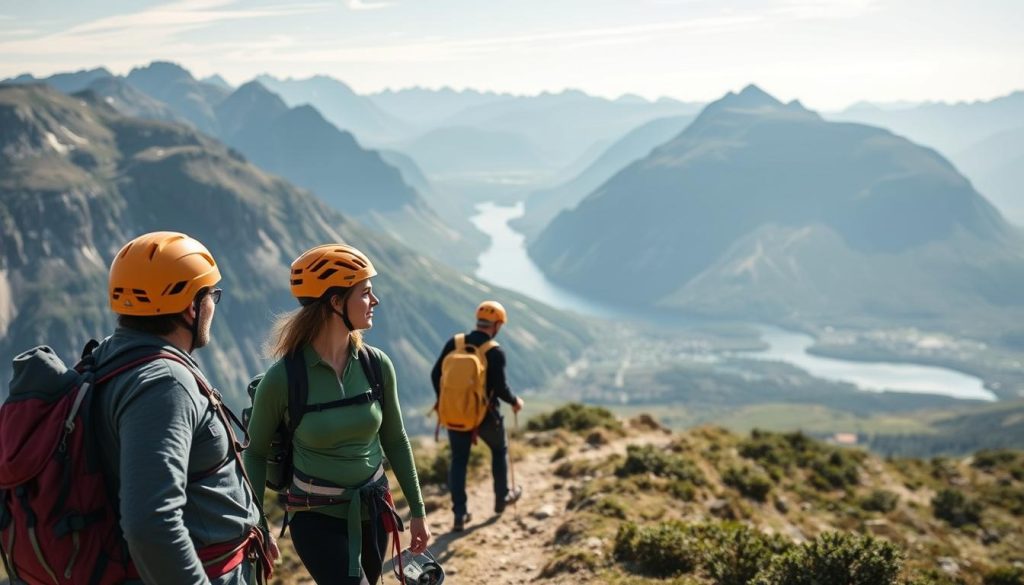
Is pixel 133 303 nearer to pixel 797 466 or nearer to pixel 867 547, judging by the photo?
pixel 867 547

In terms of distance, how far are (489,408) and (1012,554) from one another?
1406 cm

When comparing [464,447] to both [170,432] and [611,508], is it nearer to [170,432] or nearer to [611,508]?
[611,508]

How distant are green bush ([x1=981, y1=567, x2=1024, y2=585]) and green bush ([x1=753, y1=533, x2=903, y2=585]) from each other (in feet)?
20.8

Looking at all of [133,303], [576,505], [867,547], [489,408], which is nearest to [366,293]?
[133,303]

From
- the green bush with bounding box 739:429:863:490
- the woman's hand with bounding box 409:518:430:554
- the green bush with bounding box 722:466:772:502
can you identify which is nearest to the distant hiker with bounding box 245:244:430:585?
the woman's hand with bounding box 409:518:430:554

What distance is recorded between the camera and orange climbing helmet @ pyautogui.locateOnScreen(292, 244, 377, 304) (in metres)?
6.79

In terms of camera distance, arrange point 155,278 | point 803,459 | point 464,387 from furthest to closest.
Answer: point 803,459 → point 464,387 → point 155,278

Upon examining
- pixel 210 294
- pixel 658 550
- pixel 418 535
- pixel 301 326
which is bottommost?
pixel 658 550

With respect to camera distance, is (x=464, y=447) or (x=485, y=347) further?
(x=464, y=447)

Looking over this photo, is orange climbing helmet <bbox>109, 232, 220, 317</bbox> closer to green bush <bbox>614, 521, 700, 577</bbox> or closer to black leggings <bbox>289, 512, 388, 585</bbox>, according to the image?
black leggings <bbox>289, 512, 388, 585</bbox>

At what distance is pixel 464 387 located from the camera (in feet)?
42.8

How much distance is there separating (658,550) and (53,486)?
30.7ft

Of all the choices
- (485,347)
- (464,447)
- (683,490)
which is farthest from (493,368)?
(683,490)

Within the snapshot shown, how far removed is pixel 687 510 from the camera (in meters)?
15.4
